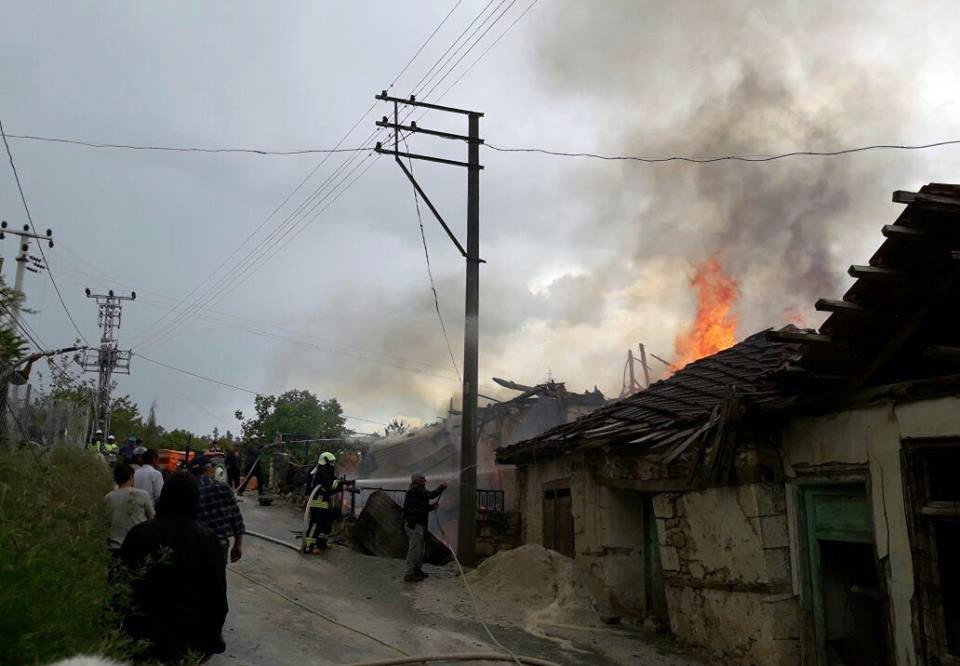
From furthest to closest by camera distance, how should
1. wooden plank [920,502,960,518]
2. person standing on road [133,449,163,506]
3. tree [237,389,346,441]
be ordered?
tree [237,389,346,441], person standing on road [133,449,163,506], wooden plank [920,502,960,518]

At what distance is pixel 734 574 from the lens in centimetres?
838

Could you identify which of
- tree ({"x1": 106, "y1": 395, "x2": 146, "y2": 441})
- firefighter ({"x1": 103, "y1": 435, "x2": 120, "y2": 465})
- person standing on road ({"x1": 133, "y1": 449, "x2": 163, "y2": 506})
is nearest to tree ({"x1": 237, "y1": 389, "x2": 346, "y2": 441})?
tree ({"x1": 106, "y1": 395, "x2": 146, "y2": 441})

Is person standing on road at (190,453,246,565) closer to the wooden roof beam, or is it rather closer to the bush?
the bush

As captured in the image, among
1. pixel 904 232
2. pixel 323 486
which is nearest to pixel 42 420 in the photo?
pixel 323 486

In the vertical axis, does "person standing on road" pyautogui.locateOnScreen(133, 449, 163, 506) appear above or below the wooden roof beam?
below

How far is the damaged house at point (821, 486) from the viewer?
6.36 m

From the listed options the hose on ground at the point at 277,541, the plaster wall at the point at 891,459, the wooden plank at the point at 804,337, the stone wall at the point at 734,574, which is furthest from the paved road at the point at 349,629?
the wooden plank at the point at 804,337

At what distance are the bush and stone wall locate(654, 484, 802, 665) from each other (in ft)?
21.0

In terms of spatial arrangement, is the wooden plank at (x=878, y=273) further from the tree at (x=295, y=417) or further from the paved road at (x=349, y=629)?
the tree at (x=295, y=417)

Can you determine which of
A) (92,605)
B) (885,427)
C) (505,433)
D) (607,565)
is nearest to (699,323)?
(505,433)

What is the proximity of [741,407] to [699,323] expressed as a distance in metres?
10.8

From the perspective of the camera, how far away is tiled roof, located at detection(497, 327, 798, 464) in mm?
9266

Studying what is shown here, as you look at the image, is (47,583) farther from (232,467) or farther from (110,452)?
(232,467)

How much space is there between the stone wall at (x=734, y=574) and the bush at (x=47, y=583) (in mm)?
6394
